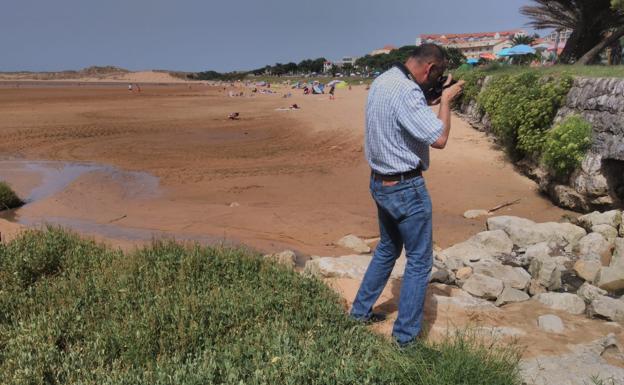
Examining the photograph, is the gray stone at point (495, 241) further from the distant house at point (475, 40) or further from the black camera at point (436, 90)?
the distant house at point (475, 40)

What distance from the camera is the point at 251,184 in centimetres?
1159

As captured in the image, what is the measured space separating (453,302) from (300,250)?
3258mm

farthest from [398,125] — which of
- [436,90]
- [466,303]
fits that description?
[466,303]

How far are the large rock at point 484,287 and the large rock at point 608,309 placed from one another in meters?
0.85

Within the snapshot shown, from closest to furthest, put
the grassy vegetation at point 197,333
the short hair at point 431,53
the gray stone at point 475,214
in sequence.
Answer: the grassy vegetation at point 197,333, the short hair at point 431,53, the gray stone at point 475,214

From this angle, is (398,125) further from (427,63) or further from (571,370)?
(571,370)

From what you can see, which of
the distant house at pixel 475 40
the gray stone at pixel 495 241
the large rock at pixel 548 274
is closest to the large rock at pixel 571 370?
the large rock at pixel 548 274

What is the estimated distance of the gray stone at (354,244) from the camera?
7477 millimetres

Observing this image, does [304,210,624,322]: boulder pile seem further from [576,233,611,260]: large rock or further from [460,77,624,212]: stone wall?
[460,77,624,212]: stone wall

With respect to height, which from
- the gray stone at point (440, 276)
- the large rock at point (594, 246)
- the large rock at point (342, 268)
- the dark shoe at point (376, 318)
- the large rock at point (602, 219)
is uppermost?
the dark shoe at point (376, 318)

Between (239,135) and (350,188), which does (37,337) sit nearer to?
(350,188)

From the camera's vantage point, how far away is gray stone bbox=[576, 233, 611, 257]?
679 cm

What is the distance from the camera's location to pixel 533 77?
10781 millimetres

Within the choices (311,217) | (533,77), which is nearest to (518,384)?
(311,217)
